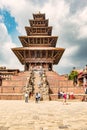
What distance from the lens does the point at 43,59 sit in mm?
54719


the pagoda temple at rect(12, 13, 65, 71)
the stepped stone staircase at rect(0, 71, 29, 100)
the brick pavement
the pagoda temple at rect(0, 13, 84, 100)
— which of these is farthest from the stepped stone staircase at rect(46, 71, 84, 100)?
the brick pavement

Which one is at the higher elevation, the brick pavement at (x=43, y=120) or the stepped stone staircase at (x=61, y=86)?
the stepped stone staircase at (x=61, y=86)

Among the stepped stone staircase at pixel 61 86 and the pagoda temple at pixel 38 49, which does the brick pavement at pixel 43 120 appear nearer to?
the stepped stone staircase at pixel 61 86

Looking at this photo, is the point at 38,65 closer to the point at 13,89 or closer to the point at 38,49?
the point at 38,49

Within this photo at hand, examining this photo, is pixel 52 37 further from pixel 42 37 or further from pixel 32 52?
pixel 32 52

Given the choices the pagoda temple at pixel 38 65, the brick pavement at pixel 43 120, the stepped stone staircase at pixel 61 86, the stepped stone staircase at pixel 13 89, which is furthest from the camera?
the stepped stone staircase at pixel 61 86

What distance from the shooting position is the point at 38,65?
5531 centimetres

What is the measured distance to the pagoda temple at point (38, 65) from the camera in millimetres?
38062

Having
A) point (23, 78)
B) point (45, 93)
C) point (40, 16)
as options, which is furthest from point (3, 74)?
point (45, 93)

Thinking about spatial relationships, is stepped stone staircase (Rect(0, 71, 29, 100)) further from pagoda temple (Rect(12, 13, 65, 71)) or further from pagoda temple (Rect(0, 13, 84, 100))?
pagoda temple (Rect(12, 13, 65, 71))

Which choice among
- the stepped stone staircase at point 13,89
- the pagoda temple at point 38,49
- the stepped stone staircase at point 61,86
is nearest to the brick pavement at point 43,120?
the stepped stone staircase at point 13,89

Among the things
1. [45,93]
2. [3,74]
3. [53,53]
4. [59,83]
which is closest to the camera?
[45,93]

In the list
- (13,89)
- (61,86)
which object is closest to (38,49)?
Result: (61,86)

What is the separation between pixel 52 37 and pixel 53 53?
4.58 meters
